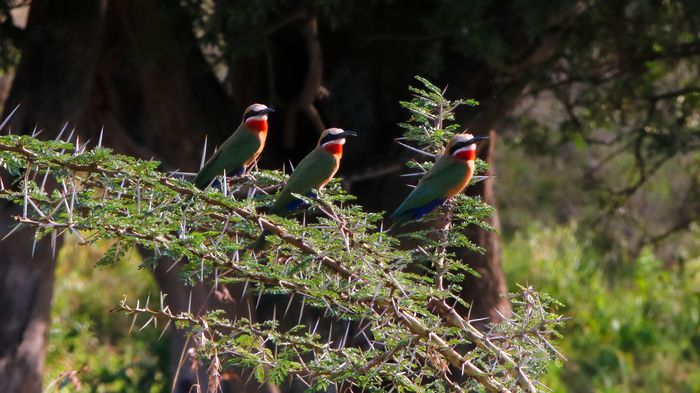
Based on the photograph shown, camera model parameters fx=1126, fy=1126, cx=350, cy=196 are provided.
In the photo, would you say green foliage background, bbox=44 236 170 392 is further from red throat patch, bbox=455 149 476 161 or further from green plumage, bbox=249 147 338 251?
red throat patch, bbox=455 149 476 161

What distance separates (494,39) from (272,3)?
1.01 m

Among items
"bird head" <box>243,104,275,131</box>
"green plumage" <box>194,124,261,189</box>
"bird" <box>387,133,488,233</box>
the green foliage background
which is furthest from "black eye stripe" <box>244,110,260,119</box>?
the green foliage background

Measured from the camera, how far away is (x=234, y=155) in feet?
12.1

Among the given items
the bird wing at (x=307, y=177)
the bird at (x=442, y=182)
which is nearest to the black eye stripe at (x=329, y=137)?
the bird wing at (x=307, y=177)

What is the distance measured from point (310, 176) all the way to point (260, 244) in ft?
1.36

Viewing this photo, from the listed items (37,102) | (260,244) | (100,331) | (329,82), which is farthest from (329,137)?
(100,331)

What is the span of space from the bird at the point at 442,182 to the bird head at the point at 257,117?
2.14ft

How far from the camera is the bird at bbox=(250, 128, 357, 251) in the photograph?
317cm

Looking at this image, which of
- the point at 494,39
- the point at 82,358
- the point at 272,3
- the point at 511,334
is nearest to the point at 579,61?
the point at 494,39

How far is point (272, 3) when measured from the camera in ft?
15.9

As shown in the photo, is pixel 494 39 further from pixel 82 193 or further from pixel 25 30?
pixel 82 193

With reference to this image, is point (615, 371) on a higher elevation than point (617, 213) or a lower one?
lower

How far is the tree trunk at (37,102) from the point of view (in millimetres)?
5254

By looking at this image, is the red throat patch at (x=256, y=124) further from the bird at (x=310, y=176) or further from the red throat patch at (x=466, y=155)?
the red throat patch at (x=466, y=155)
